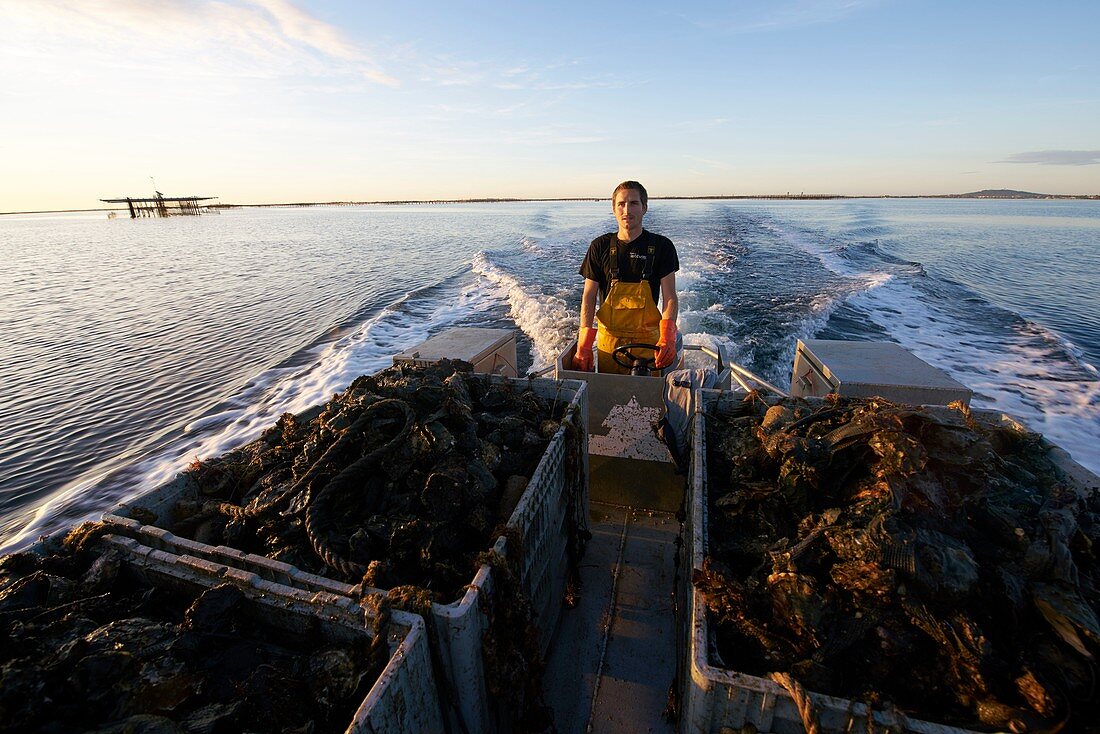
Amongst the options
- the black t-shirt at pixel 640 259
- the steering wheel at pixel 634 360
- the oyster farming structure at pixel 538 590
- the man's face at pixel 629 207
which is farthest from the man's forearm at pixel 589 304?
the oyster farming structure at pixel 538 590

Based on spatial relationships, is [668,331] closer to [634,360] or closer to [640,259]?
[634,360]

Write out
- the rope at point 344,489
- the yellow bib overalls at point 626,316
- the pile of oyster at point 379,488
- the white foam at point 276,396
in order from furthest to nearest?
the white foam at point 276,396 < the yellow bib overalls at point 626,316 < the pile of oyster at point 379,488 < the rope at point 344,489

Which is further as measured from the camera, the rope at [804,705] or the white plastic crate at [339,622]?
the white plastic crate at [339,622]

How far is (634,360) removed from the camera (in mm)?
4383

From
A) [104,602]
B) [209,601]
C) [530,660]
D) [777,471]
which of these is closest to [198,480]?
[104,602]

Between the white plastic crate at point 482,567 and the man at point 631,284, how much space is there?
1.18 meters

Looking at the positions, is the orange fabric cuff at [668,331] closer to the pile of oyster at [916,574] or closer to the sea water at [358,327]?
the pile of oyster at [916,574]

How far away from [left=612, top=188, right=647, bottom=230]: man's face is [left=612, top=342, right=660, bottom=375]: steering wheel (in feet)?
3.45

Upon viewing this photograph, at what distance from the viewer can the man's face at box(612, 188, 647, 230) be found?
3.86m

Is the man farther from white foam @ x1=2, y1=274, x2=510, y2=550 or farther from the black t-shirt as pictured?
white foam @ x1=2, y1=274, x2=510, y2=550

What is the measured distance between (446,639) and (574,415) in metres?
1.64

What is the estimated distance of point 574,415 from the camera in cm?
304

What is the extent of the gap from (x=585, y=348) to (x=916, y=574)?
3.03m

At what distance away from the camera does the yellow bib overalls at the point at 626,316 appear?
4.20 meters
